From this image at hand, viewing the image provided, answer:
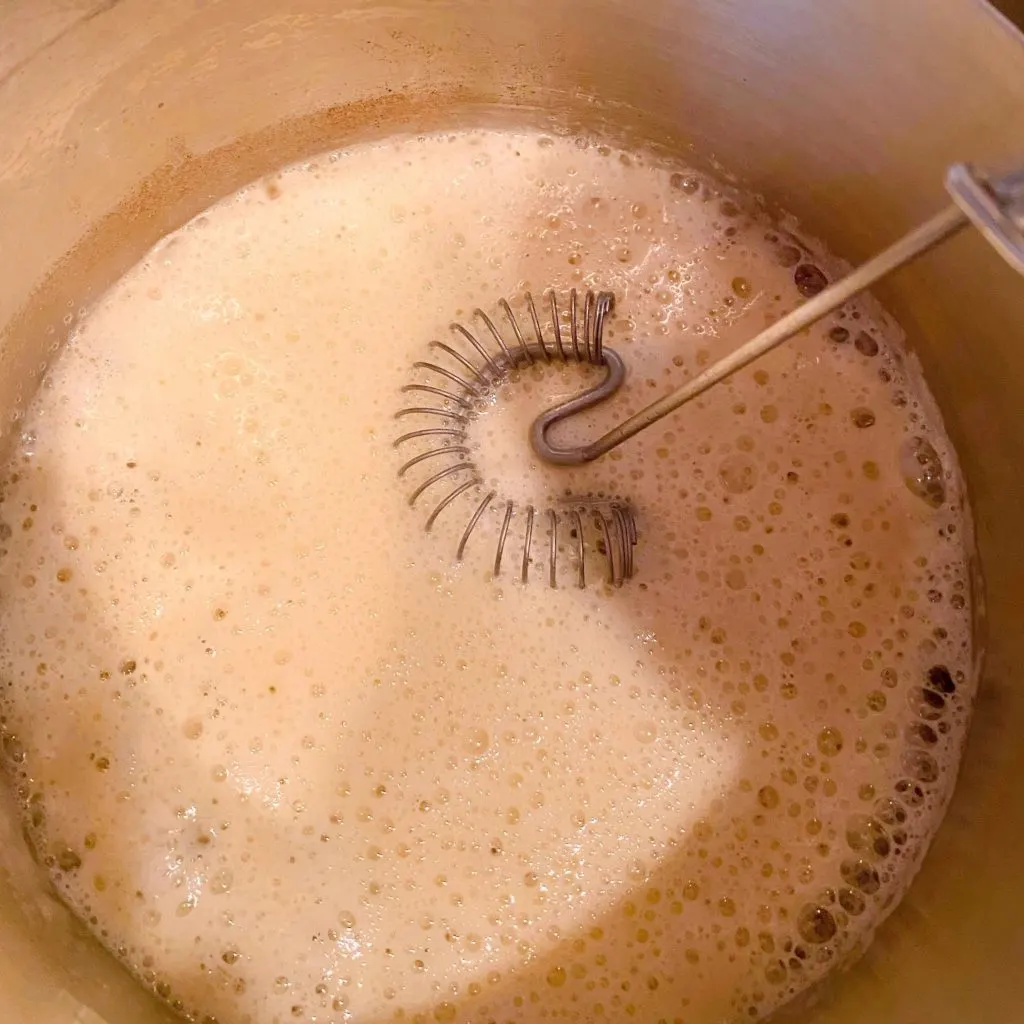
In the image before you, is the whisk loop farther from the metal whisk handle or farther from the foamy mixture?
the metal whisk handle

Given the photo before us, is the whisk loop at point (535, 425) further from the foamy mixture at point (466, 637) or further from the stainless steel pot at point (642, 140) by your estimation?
the stainless steel pot at point (642, 140)

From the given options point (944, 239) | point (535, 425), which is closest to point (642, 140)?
point (535, 425)

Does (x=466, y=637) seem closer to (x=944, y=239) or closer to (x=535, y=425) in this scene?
(x=535, y=425)

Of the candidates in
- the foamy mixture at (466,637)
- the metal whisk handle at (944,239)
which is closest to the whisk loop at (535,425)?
the foamy mixture at (466,637)

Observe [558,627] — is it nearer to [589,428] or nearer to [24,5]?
[589,428]

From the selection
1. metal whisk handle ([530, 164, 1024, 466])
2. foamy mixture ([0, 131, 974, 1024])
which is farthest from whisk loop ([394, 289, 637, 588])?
metal whisk handle ([530, 164, 1024, 466])
